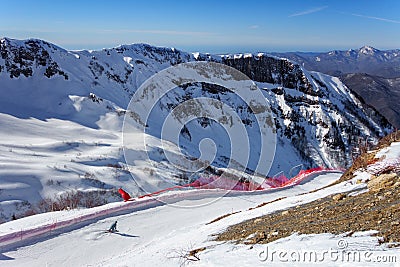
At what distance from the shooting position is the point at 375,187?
1033 cm

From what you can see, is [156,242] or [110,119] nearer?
[156,242]

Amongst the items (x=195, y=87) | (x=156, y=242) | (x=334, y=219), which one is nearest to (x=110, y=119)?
(x=156, y=242)

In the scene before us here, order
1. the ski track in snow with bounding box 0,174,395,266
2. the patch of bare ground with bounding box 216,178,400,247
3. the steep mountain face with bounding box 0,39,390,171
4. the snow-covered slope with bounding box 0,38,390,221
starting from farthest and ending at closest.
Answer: the steep mountain face with bounding box 0,39,390,171 → the snow-covered slope with bounding box 0,38,390,221 → the ski track in snow with bounding box 0,174,395,266 → the patch of bare ground with bounding box 216,178,400,247

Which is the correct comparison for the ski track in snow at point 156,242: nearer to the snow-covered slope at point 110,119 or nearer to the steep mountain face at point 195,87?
the snow-covered slope at point 110,119

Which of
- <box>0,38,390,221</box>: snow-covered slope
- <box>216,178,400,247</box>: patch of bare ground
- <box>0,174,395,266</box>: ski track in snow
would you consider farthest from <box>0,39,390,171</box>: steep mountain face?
<box>216,178,400,247</box>: patch of bare ground

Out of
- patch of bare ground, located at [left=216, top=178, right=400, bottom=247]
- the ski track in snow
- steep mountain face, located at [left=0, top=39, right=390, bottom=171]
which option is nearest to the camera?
patch of bare ground, located at [left=216, top=178, right=400, bottom=247]

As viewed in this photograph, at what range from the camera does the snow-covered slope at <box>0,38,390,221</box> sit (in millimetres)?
21547

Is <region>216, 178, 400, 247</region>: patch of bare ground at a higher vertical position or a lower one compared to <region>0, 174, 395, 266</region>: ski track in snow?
higher

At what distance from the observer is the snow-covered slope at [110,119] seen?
21547 millimetres

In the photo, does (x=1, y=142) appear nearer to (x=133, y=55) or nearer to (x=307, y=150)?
(x=133, y=55)

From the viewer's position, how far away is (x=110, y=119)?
45.1m

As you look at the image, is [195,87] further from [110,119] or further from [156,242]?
[156,242]

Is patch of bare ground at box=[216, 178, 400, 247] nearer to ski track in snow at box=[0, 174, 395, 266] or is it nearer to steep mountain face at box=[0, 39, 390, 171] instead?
ski track in snow at box=[0, 174, 395, 266]

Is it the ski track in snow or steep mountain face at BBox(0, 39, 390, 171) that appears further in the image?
steep mountain face at BBox(0, 39, 390, 171)
